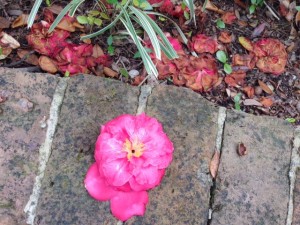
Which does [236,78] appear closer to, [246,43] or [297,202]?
[246,43]

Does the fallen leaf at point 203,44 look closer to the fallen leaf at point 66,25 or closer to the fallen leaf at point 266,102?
the fallen leaf at point 266,102

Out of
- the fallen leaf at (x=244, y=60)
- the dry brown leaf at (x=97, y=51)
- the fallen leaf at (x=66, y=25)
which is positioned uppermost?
the fallen leaf at (x=66, y=25)

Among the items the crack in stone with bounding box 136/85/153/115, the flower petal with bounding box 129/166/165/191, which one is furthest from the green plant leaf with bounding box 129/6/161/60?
the flower petal with bounding box 129/166/165/191

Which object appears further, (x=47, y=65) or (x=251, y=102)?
(x=251, y=102)

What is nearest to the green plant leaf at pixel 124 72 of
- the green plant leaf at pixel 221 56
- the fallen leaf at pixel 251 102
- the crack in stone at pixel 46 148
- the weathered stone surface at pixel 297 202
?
the crack in stone at pixel 46 148

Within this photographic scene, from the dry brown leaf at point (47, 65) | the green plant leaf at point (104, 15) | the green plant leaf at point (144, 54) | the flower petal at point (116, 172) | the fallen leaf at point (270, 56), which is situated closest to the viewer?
the flower petal at point (116, 172)

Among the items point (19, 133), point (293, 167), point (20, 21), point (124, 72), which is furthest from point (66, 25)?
point (293, 167)

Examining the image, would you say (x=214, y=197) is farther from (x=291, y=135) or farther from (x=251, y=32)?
(x=251, y=32)

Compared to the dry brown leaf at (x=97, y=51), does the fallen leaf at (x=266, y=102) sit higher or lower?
lower
